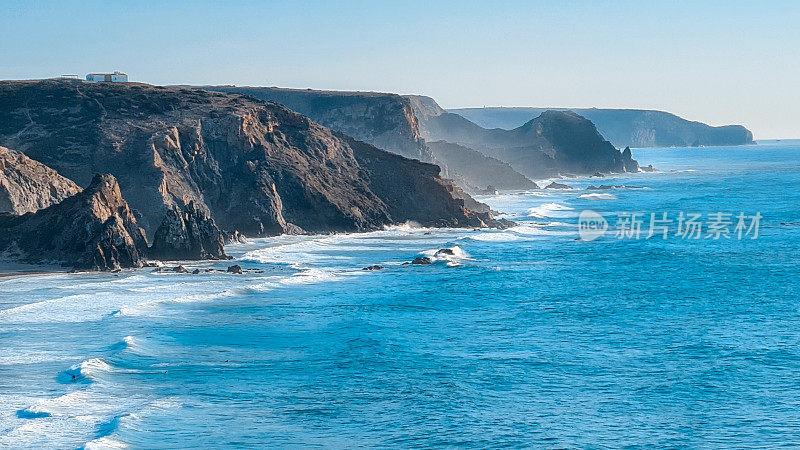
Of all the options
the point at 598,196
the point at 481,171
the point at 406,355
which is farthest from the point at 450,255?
the point at 481,171

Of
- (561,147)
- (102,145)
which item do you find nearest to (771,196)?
(561,147)

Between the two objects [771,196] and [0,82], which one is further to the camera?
[771,196]

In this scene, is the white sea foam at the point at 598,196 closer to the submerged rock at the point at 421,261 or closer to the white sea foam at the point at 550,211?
the white sea foam at the point at 550,211

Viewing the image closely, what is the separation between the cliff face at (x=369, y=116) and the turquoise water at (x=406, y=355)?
6863 cm

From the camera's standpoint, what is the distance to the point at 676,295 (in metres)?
43.6

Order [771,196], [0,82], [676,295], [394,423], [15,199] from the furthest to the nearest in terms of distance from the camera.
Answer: [771,196]
[0,82]
[15,199]
[676,295]
[394,423]

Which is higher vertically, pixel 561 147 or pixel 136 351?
pixel 561 147

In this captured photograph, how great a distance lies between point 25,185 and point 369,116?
250 feet

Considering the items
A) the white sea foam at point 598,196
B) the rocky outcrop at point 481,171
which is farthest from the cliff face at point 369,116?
the white sea foam at point 598,196

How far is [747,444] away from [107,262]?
118 ft

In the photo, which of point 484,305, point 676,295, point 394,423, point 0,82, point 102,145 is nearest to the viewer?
point 394,423

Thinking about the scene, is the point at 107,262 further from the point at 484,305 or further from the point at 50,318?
the point at 484,305

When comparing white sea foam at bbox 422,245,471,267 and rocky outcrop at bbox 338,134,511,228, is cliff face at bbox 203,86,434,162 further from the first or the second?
white sea foam at bbox 422,245,471,267

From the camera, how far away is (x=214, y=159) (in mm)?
71125
